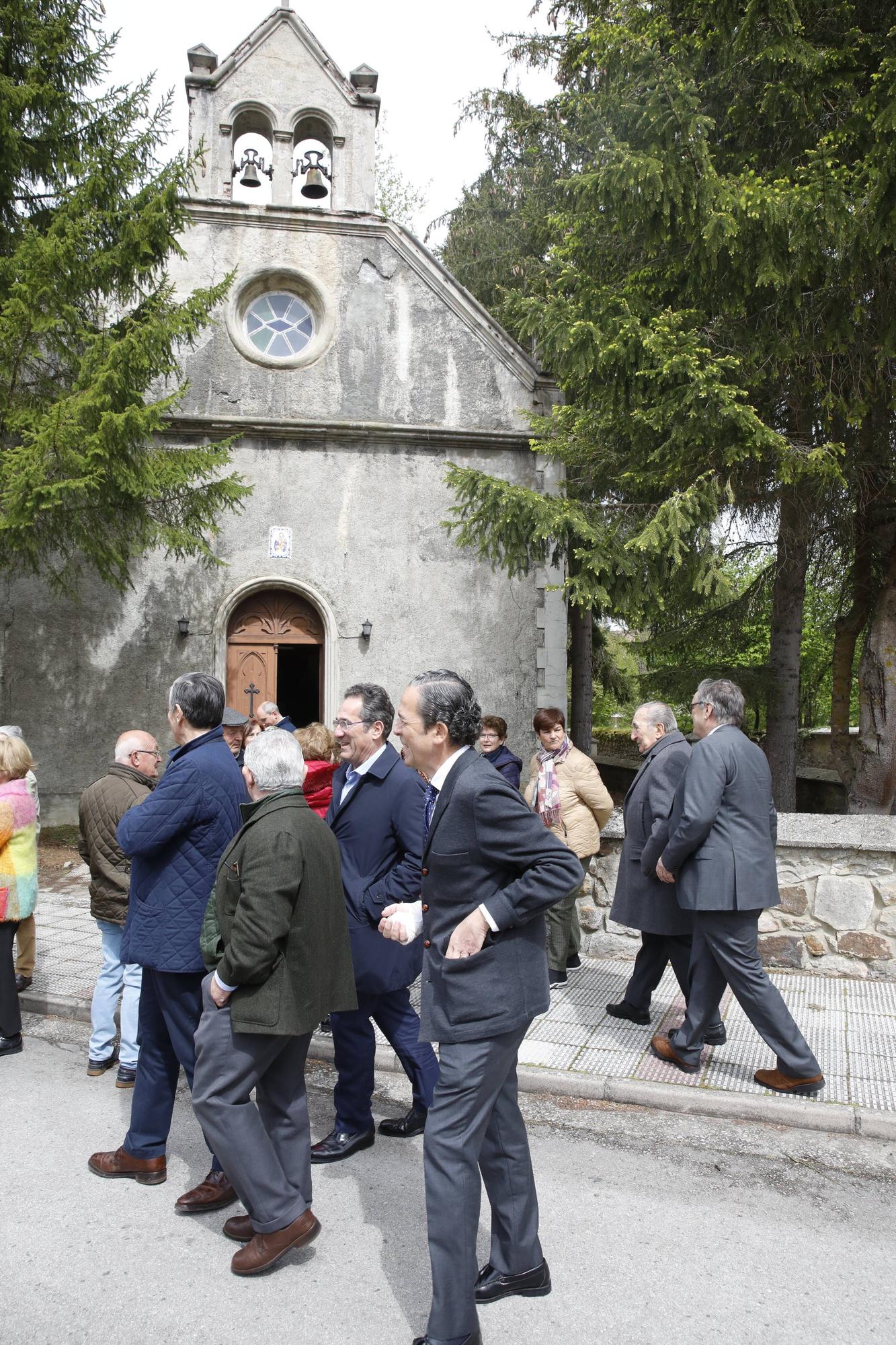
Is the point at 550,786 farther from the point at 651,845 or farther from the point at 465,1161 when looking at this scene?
the point at 465,1161

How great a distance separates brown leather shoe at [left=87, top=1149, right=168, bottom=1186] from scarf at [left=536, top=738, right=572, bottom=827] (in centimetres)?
341

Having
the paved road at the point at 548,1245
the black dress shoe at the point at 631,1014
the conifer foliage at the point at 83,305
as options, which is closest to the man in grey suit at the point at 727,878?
the paved road at the point at 548,1245

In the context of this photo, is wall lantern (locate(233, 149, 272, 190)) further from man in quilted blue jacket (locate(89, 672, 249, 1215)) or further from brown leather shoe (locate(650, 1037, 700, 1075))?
brown leather shoe (locate(650, 1037, 700, 1075))

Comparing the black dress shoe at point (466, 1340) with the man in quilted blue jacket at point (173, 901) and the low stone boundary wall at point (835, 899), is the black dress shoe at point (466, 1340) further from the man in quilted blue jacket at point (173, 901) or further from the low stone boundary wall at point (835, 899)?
the low stone boundary wall at point (835, 899)

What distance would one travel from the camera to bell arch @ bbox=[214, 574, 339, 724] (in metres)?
13.4

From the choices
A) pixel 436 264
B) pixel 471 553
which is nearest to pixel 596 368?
pixel 471 553

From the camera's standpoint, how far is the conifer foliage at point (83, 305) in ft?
32.7

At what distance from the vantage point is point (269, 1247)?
3402 millimetres

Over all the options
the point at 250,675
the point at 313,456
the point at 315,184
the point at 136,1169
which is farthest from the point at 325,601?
the point at 136,1169

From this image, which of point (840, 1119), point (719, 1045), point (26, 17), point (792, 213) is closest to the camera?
point (840, 1119)

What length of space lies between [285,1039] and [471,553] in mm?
10790

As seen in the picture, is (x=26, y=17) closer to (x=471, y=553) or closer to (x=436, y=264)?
(x=436, y=264)

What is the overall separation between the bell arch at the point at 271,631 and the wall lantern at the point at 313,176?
5.68 meters

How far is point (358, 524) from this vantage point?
44.8 ft
